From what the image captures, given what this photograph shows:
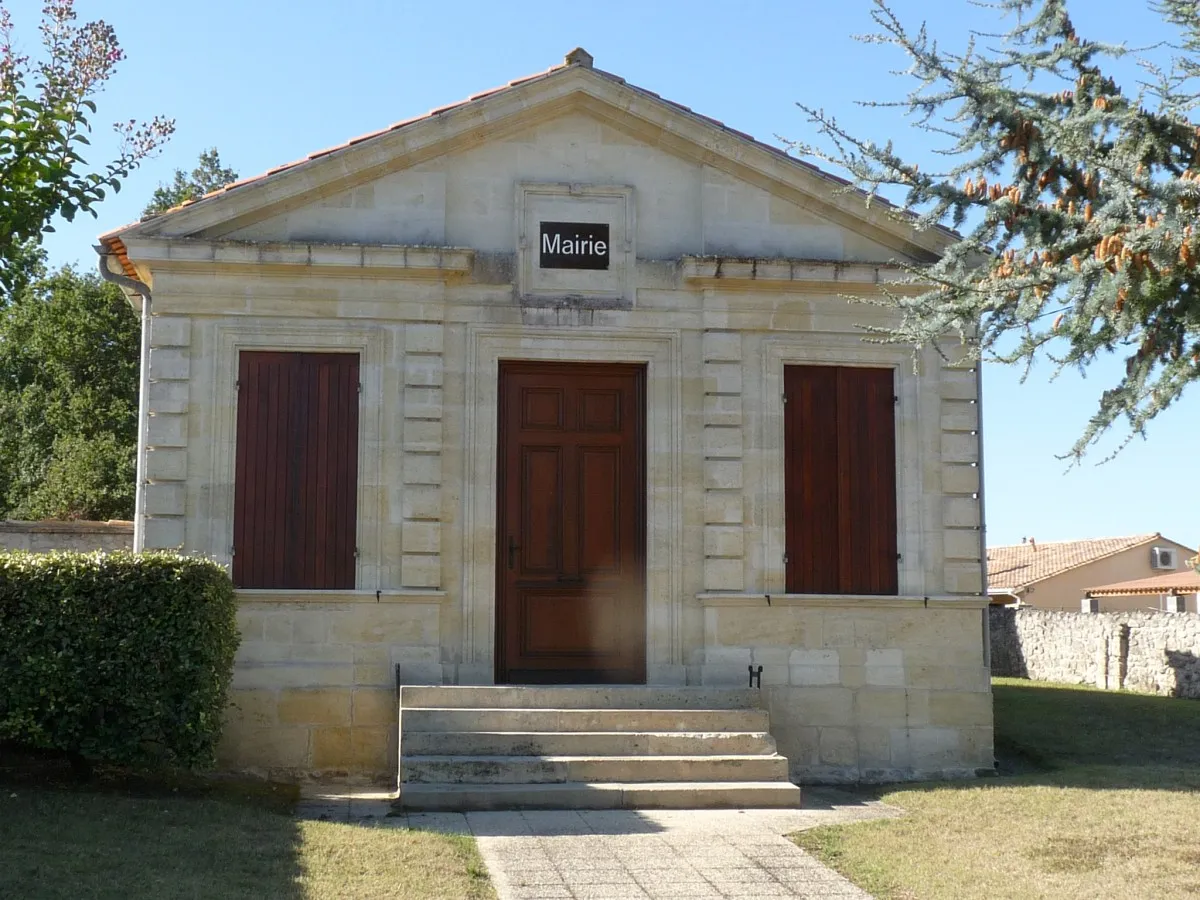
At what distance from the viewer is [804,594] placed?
11.4 m

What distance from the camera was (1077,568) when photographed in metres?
44.0

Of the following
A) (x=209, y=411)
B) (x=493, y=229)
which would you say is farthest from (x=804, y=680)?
(x=209, y=411)

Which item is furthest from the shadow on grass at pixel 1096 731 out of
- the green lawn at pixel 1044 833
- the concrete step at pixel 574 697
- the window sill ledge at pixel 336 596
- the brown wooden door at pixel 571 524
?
the window sill ledge at pixel 336 596

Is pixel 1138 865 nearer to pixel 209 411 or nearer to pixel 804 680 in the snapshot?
pixel 804 680

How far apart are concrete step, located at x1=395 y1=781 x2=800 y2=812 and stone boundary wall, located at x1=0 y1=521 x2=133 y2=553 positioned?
6.51 m

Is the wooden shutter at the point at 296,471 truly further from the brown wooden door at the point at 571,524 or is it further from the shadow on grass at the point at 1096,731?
the shadow on grass at the point at 1096,731

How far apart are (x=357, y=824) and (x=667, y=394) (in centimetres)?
470

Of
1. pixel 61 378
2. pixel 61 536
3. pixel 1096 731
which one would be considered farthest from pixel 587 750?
pixel 61 378

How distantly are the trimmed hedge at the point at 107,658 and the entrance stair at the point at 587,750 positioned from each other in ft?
5.40

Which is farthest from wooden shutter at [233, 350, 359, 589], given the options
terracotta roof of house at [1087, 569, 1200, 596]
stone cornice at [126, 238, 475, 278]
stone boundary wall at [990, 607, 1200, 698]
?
terracotta roof of house at [1087, 569, 1200, 596]

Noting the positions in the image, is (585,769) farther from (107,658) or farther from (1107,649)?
(1107,649)

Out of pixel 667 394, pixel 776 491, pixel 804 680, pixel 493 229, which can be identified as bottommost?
pixel 804 680

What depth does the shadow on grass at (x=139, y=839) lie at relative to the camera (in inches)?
254

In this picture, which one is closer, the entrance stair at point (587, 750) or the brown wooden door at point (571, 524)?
the entrance stair at point (587, 750)
